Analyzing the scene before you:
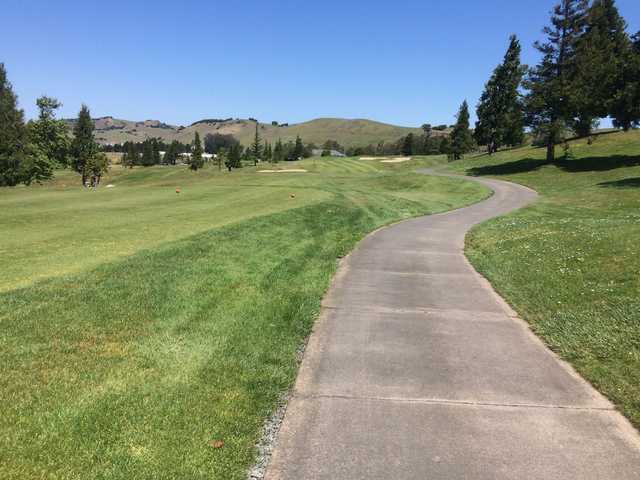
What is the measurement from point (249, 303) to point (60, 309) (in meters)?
3.39

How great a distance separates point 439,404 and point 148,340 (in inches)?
176

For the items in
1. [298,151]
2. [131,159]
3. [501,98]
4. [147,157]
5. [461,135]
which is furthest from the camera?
[147,157]

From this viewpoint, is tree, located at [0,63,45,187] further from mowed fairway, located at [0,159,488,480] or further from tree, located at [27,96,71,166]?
mowed fairway, located at [0,159,488,480]

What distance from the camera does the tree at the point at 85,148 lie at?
83312 millimetres

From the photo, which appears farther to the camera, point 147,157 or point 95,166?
point 147,157

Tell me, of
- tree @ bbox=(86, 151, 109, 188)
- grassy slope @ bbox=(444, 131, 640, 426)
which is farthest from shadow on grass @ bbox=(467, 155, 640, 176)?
tree @ bbox=(86, 151, 109, 188)

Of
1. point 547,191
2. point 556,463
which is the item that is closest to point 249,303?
point 556,463

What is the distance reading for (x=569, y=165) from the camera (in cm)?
4541

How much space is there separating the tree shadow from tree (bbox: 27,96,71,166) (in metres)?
86.3

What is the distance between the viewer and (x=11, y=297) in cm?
812

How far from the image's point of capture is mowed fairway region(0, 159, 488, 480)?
4.32m

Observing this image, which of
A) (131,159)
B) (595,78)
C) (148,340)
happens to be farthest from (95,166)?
(148,340)

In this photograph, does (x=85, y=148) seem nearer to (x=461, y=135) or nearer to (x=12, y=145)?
(x=12, y=145)

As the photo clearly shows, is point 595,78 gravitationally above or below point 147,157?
above
